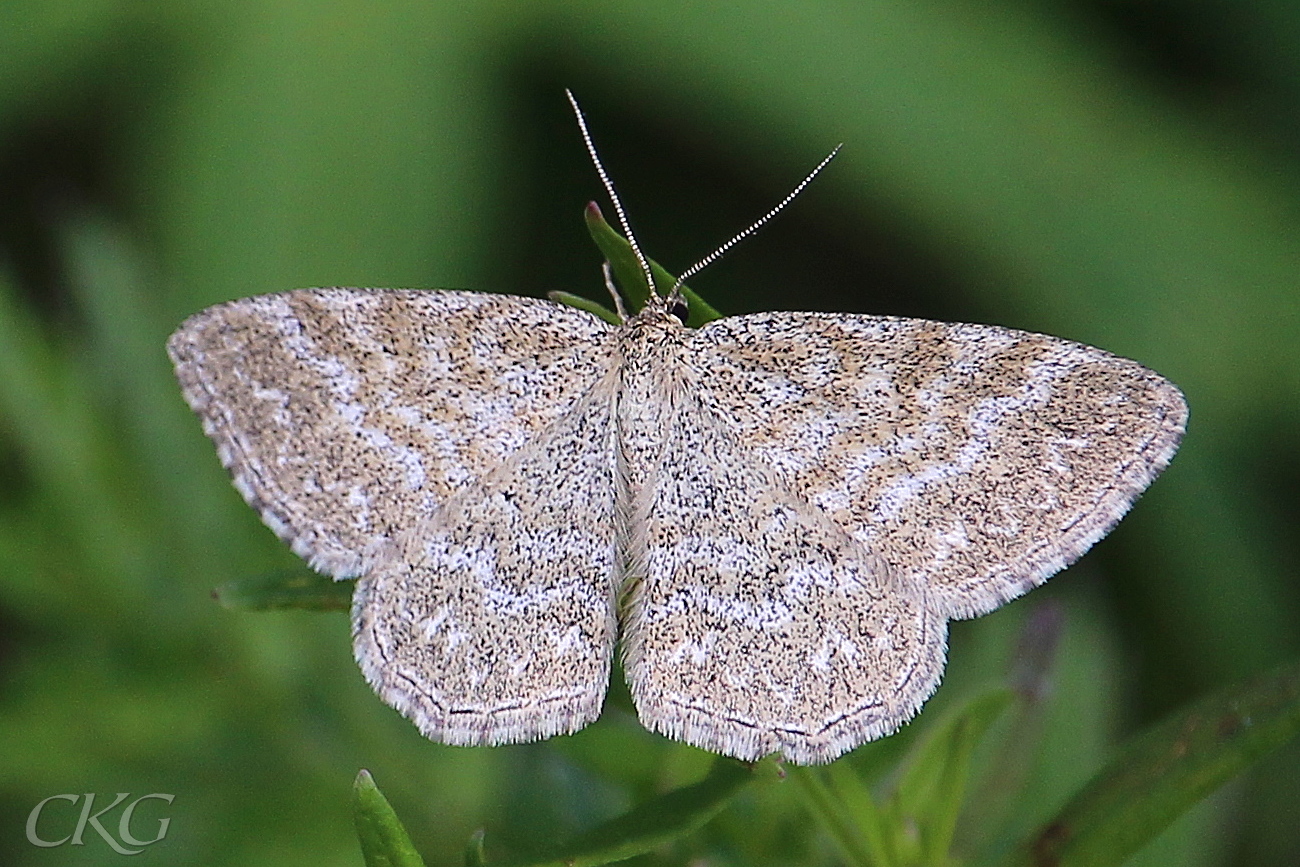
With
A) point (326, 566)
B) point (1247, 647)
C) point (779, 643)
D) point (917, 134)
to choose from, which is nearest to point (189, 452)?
point (326, 566)

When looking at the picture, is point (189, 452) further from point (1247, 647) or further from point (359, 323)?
point (1247, 647)

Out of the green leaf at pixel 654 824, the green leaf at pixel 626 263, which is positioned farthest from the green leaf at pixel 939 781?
the green leaf at pixel 626 263

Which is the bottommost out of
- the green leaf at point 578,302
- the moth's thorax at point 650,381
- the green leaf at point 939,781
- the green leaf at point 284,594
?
the green leaf at point 939,781

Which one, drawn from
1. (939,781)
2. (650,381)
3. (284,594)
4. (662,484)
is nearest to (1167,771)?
(939,781)

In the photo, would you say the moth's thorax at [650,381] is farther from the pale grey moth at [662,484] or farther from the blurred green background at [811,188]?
the blurred green background at [811,188]

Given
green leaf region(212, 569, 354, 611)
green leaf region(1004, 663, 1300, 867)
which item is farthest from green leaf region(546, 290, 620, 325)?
green leaf region(1004, 663, 1300, 867)
